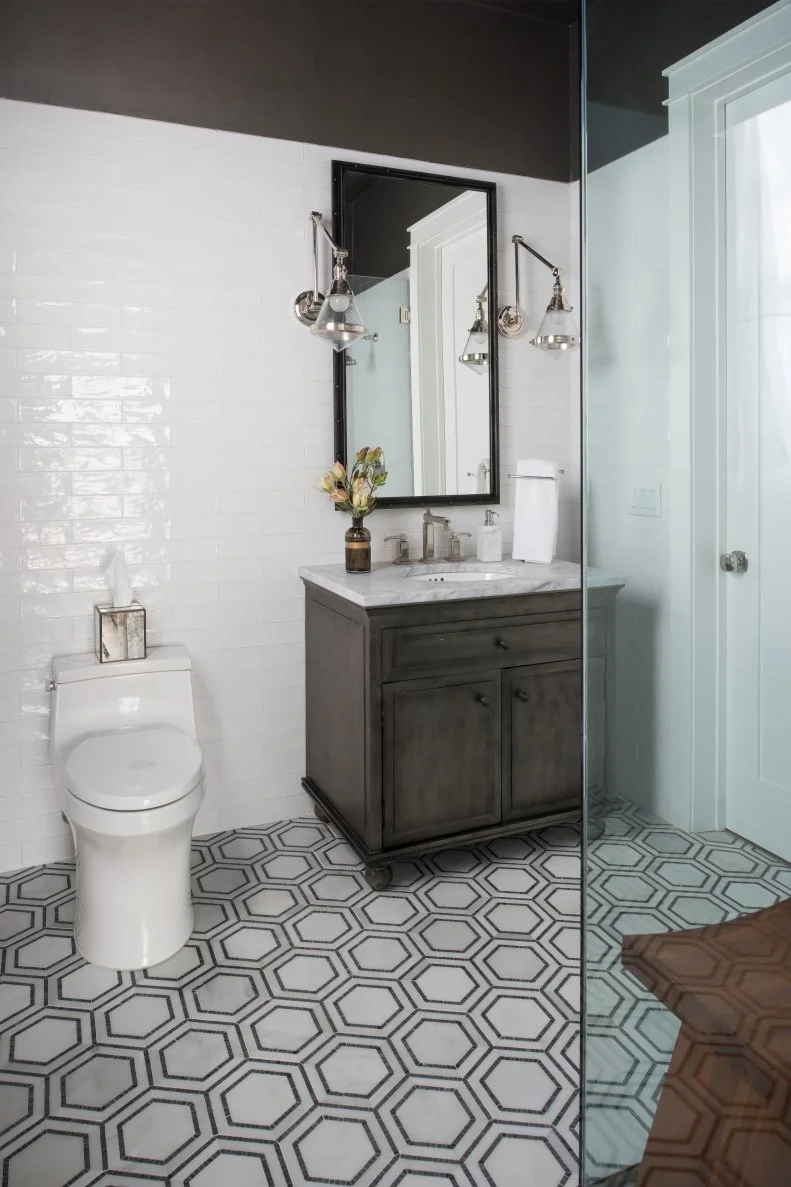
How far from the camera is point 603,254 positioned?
0.99 metres

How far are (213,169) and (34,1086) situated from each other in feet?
8.31

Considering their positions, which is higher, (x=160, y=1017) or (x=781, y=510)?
(x=781, y=510)

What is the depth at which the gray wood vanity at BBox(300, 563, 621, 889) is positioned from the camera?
242 centimetres

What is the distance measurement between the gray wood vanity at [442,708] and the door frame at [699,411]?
4.85ft

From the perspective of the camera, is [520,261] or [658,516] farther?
[520,261]

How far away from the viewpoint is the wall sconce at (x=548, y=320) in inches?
122

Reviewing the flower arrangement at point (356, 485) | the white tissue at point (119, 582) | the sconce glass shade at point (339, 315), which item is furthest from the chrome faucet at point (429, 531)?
the white tissue at point (119, 582)

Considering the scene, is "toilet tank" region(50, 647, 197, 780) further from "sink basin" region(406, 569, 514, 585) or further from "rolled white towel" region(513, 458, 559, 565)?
"rolled white towel" region(513, 458, 559, 565)

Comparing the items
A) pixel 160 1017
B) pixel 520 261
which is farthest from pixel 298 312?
pixel 160 1017

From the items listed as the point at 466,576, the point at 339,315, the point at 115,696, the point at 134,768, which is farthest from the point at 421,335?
the point at 134,768

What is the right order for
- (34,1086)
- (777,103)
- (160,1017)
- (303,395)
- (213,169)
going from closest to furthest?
(777,103) → (34,1086) → (160,1017) → (213,169) → (303,395)

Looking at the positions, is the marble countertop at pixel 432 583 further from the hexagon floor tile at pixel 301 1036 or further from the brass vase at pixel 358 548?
the hexagon floor tile at pixel 301 1036

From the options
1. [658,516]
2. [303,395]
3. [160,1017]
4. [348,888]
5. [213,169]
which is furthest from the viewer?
[303,395]

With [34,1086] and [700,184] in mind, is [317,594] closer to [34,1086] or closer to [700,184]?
[34,1086]
